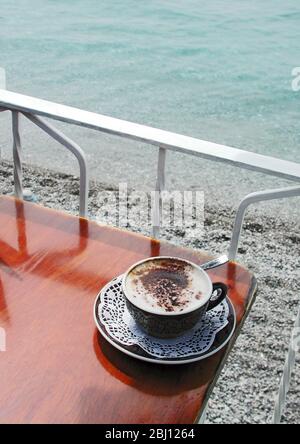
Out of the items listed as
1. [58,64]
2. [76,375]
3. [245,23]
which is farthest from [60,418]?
[245,23]

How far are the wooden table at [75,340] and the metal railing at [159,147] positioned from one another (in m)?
0.11

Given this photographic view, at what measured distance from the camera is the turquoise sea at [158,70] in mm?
4602

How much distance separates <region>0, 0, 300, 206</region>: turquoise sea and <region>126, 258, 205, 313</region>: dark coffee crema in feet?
10.4

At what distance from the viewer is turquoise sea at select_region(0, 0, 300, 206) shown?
4.60m

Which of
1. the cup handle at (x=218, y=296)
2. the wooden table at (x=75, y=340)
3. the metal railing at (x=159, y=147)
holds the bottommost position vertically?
the wooden table at (x=75, y=340)

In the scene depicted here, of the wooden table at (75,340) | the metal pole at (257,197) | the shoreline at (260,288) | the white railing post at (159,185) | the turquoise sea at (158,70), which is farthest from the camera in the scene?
the turquoise sea at (158,70)

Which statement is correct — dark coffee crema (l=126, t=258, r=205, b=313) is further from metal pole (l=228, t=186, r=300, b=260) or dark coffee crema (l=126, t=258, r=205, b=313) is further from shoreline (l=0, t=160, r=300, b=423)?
shoreline (l=0, t=160, r=300, b=423)

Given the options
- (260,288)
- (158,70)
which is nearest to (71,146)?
(260,288)

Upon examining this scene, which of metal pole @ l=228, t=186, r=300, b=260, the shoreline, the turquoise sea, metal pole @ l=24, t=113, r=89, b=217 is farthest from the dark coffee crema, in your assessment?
the turquoise sea

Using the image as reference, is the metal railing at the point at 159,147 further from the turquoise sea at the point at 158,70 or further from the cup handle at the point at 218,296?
the turquoise sea at the point at 158,70

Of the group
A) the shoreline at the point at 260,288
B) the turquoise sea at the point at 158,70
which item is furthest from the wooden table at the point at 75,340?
the turquoise sea at the point at 158,70

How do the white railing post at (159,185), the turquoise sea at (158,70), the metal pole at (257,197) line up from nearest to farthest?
the metal pole at (257,197) < the white railing post at (159,185) < the turquoise sea at (158,70)

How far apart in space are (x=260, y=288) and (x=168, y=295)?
62.3 inches

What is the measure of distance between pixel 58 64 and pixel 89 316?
674 centimetres
